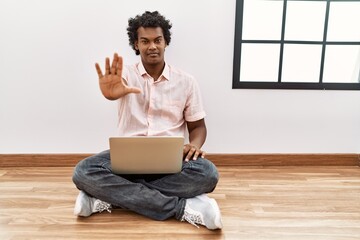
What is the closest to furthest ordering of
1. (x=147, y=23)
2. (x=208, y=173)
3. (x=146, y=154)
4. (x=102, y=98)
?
(x=146, y=154) < (x=208, y=173) < (x=147, y=23) < (x=102, y=98)

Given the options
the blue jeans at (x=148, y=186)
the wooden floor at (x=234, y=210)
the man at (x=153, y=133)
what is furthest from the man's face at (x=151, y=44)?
the wooden floor at (x=234, y=210)

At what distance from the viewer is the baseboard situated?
7.14ft

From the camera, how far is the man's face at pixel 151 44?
63.6 inches

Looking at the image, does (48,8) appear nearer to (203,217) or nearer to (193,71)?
(193,71)

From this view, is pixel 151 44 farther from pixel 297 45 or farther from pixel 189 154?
pixel 297 45

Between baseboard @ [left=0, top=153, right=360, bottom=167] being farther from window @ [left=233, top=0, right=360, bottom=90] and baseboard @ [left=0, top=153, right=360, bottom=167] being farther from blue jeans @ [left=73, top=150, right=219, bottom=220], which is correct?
blue jeans @ [left=73, top=150, right=219, bottom=220]

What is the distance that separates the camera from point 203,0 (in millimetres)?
1993

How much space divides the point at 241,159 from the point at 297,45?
2.79 ft

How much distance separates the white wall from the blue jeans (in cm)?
66

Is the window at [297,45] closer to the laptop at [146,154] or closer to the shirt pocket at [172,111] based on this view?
the shirt pocket at [172,111]

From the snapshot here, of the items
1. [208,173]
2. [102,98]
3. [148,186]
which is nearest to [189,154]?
[208,173]

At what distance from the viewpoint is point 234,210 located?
1519mm

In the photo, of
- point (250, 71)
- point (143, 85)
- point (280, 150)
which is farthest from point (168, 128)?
point (280, 150)

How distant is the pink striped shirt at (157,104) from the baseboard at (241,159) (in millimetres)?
586
